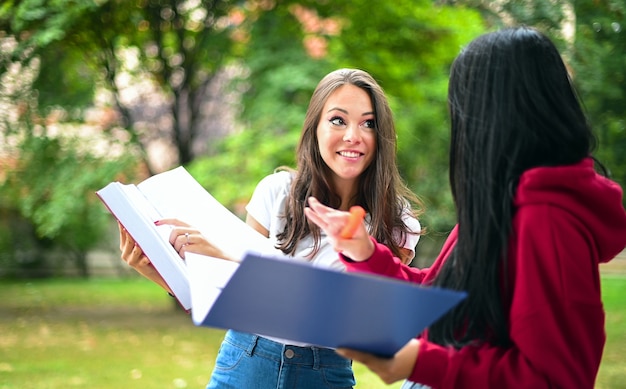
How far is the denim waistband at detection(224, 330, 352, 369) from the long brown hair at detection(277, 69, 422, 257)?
285mm

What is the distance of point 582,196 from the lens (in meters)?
1.41

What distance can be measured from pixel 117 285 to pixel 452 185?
12.7m

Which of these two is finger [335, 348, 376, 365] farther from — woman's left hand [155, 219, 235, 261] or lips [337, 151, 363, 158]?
lips [337, 151, 363, 158]

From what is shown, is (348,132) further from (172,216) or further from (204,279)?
(204,279)

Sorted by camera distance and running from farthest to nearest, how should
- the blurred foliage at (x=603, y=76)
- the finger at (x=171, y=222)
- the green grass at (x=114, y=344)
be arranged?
the green grass at (x=114, y=344), the blurred foliage at (x=603, y=76), the finger at (x=171, y=222)

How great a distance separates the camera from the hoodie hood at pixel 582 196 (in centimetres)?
A: 139

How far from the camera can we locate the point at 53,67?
859cm

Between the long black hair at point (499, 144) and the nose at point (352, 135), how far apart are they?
879 mm

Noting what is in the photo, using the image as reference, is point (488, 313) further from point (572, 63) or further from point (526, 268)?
point (572, 63)

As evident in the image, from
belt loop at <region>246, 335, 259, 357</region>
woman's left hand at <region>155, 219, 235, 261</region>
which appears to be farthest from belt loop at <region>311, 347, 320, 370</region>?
woman's left hand at <region>155, 219, 235, 261</region>

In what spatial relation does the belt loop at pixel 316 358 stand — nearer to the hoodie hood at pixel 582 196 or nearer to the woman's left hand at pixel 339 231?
the woman's left hand at pixel 339 231

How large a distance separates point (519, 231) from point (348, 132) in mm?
1054

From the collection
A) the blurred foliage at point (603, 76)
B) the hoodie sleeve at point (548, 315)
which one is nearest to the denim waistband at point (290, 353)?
the hoodie sleeve at point (548, 315)

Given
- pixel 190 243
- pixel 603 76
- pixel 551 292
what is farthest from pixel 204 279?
pixel 603 76
